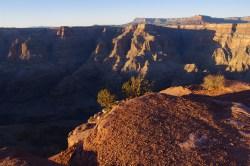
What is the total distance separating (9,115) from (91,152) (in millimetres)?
58531

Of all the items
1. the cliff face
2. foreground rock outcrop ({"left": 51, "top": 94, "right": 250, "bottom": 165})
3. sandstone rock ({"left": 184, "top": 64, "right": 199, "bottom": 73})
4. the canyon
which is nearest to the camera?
foreground rock outcrop ({"left": 51, "top": 94, "right": 250, "bottom": 165})

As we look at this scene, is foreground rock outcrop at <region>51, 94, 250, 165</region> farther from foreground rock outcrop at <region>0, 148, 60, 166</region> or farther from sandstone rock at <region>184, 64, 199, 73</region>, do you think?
sandstone rock at <region>184, 64, 199, 73</region>

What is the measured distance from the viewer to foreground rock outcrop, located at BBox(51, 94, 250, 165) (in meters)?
18.3

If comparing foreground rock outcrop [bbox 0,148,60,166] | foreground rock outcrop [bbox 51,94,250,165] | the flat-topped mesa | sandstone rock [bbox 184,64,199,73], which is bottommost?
sandstone rock [bbox 184,64,199,73]

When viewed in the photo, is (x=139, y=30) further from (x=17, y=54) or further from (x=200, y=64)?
(x=17, y=54)

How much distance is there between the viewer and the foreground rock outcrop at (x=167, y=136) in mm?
18344

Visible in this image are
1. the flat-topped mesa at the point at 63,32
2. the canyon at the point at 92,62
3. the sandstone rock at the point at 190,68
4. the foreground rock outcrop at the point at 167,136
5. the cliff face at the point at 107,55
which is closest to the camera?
the foreground rock outcrop at the point at 167,136

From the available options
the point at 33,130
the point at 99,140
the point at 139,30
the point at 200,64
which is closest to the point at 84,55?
the point at 139,30

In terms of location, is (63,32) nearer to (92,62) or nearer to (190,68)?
(92,62)

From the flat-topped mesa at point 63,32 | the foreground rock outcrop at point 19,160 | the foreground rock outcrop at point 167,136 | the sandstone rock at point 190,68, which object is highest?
the flat-topped mesa at point 63,32

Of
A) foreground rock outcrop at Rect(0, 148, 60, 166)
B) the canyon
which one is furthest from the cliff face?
foreground rock outcrop at Rect(0, 148, 60, 166)

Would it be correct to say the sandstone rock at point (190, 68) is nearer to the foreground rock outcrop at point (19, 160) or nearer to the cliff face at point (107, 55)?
the cliff face at point (107, 55)

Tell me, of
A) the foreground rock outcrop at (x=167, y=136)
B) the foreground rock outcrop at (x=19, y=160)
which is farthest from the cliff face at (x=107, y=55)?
→ the foreground rock outcrop at (x=19, y=160)

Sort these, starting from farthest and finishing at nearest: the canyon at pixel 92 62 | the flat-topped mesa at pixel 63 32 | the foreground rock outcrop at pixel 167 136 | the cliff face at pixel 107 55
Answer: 1. the flat-topped mesa at pixel 63 32
2. the cliff face at pixel 107 55
3. the canyon at pixel 92 62
4. the foreground rock outcrop at pixel 167 136
